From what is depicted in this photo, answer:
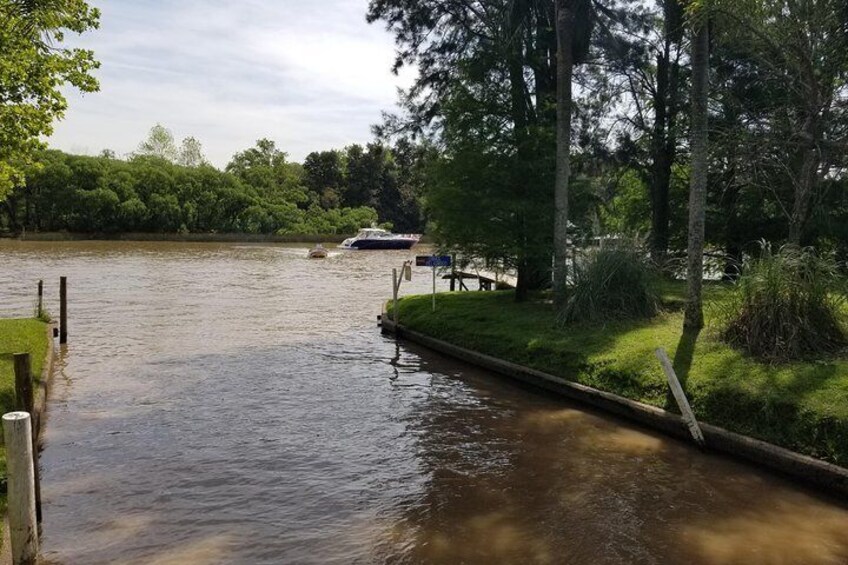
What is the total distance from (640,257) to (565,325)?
2.17 m

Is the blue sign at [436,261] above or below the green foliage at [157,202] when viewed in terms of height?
below

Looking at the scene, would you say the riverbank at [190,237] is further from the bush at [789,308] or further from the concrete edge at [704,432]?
the bush at [789,308]

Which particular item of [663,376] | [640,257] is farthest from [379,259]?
[663,376]

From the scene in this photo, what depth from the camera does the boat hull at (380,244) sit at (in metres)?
61.4

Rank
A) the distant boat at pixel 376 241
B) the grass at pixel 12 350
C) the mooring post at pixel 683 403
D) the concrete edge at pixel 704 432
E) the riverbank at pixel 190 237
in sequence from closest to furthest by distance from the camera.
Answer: the concrete edge at pixel 704 432 → the grass at pixel 12 350 → the mooring post at pixel 683 403 → the riverbank at pixel 190 237 → the distant boat at pixel 376 241

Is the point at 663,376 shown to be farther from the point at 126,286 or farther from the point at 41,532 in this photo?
the point at 126,286

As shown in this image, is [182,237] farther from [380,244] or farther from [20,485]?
[20,485]

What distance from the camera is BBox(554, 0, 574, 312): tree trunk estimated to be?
46.5 ft

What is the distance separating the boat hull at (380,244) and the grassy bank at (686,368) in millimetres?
→ 45815

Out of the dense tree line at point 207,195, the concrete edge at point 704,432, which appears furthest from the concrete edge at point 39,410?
the dense tree line at point 207,195

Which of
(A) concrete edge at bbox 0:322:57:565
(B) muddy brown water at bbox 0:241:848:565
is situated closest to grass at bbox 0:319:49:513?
(A) concrete edge at bbox 0:322:57:565

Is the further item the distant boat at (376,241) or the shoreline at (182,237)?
the distant boat at (376,241)

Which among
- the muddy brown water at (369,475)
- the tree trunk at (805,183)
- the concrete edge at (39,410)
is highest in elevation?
the tree trunk at (805,183)

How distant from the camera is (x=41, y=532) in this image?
618 cm
